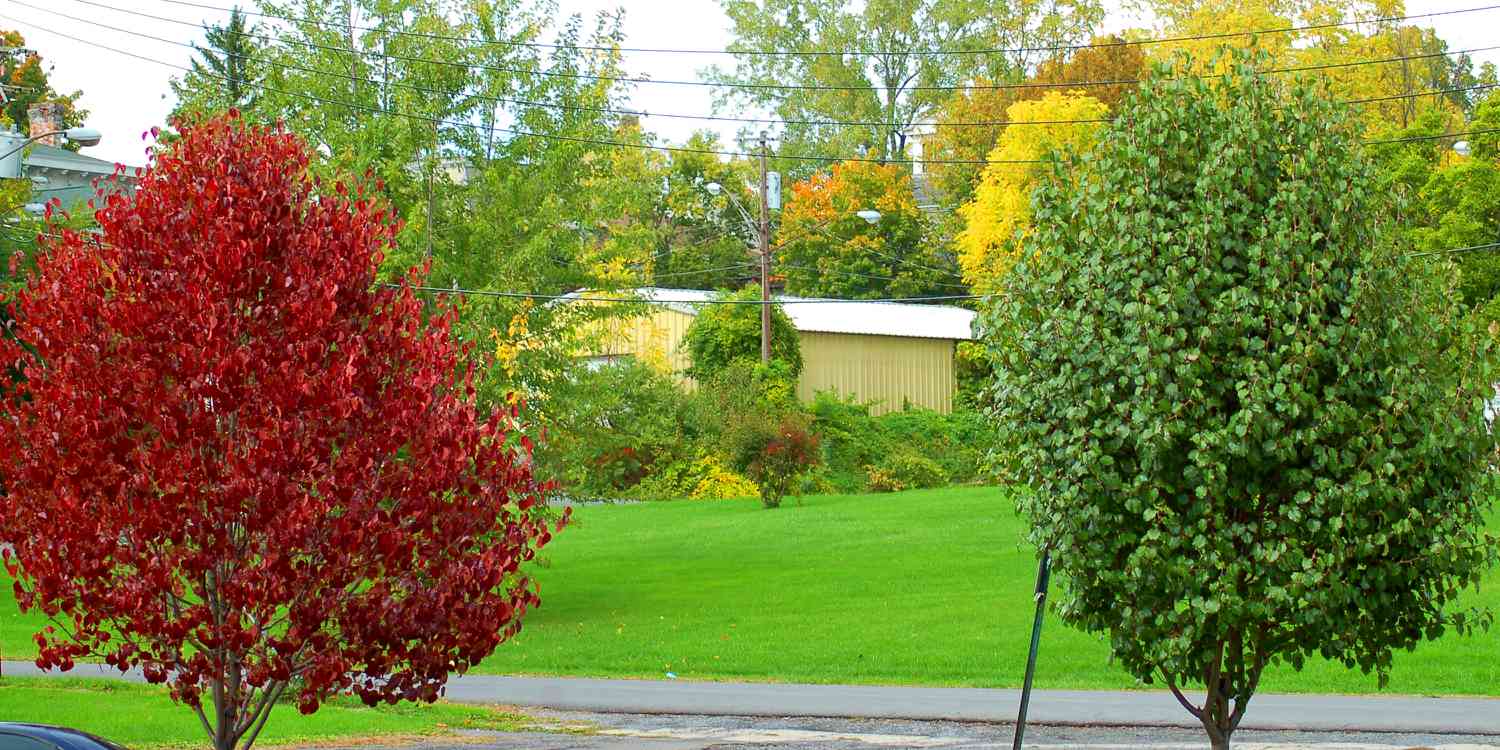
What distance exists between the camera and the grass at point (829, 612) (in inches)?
781

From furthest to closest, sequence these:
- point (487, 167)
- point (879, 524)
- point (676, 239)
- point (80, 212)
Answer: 1. point (676, 239)
2. point (879, 524)
3. point (80, 212)
4. point (487, 167)

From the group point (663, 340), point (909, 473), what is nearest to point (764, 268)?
point (909, 473)

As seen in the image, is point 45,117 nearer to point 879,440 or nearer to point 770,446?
point 770,446

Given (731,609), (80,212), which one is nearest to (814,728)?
(731,609)

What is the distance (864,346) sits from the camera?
181 feet

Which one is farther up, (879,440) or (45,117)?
(45,117)

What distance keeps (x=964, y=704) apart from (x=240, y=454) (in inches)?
398

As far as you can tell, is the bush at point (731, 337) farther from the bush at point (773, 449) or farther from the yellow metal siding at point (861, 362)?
the bush at point (773, 449)

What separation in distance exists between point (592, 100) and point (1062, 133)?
3177 cm

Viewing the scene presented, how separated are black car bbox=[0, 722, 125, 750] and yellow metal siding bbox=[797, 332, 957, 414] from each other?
4433 centimetres

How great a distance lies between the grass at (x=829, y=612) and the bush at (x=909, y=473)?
944cm

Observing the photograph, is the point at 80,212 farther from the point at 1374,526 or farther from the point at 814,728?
the point at 1374,526

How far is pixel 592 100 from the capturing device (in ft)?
83.8

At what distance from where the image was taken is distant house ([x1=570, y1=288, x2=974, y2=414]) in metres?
53.3
